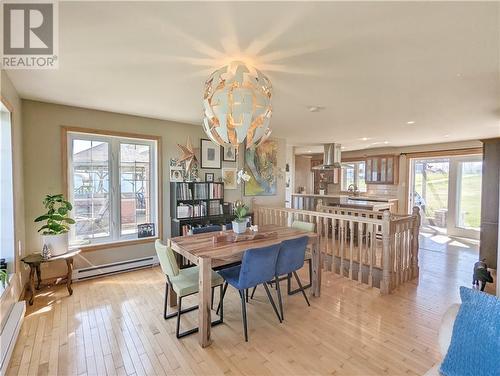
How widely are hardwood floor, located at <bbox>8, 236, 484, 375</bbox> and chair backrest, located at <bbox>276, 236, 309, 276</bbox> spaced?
51cm

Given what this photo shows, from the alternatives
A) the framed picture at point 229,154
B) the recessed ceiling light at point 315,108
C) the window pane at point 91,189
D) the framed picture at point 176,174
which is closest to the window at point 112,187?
the window pane at point 91,189

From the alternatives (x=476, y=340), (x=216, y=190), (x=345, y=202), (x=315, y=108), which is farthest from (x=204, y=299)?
(x=345, y=202)

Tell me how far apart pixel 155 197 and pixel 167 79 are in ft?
7.48

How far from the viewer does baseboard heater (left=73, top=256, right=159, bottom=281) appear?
11.8 ft

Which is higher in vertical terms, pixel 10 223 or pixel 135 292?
pixel 10 223

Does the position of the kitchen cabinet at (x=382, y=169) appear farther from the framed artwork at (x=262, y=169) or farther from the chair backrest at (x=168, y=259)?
the chair backrest at (x=168, y=259)

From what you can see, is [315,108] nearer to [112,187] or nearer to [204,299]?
[204,299]

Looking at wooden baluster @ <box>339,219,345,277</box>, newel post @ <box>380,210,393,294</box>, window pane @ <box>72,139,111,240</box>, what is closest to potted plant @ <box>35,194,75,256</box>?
window pane @ <box>72,139,111,240</box>

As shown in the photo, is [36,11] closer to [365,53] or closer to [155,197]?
[365,53]

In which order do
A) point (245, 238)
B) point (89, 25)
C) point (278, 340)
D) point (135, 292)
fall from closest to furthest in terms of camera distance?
point (89, 25) < point (278, 340) < point (245, 238) < point (135, 292)

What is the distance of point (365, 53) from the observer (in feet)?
6.63

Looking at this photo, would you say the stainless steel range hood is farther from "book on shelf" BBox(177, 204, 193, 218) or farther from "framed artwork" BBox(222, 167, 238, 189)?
"book on shelf" BBox(177, 204, 193, 218)

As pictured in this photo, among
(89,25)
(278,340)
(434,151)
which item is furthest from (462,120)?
(89,25)

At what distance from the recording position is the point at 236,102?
85.7 inches
